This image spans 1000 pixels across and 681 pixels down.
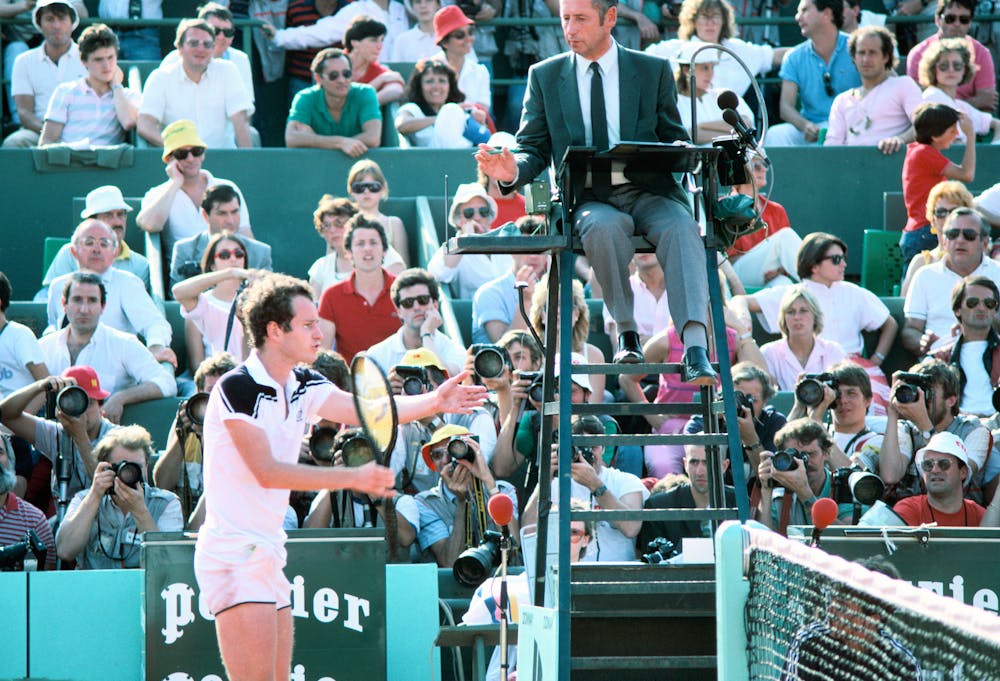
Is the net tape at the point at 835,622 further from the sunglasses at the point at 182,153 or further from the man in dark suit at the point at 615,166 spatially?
the sunglasses at the point at 182,153

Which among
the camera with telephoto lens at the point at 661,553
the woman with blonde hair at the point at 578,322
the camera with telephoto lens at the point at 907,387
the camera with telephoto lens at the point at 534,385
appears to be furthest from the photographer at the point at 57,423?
the camera with telephoto lens at the point at 907,387

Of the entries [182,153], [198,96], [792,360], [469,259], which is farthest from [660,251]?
[198,96]

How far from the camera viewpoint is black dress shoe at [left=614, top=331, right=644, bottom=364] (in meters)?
6.02

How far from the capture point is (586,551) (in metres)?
8.12

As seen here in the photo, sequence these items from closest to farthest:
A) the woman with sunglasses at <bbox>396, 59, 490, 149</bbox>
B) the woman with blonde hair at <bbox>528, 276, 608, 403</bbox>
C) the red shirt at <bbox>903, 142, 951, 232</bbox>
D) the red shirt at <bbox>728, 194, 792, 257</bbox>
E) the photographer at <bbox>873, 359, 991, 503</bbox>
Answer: the photographer at <bbox>873, 359, 991, 503</bbox>
the woman with blonde hair at <bbox>528, 276, 608, 403</bbox>
the red shirt at <bbox>728, 194, 792, 257</bbox>
the red shirt at <bbox>903, 142, 951, 232</bbox>
the woman with sunglasses at <bbox>396, 59, 490, 149</bbox>

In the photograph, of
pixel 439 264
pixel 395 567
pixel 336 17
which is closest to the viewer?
pixel 395 567

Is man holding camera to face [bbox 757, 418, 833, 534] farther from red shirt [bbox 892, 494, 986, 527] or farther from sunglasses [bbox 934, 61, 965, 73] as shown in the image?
sunglasses [bbox 934, 61, 965, 73]

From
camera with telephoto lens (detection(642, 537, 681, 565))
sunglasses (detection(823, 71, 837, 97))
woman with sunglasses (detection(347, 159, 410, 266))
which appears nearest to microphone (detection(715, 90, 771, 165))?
camera with telephoto lens (detection(642, 537, 681, 565))

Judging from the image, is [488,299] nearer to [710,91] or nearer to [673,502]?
[673,502]

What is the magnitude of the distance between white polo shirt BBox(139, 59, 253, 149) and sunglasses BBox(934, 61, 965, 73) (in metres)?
5.38

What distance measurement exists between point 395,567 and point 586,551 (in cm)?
103

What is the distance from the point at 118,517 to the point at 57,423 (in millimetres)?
776

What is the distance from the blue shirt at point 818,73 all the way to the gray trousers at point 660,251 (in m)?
7.91

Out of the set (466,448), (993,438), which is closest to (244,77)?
(466,448)
